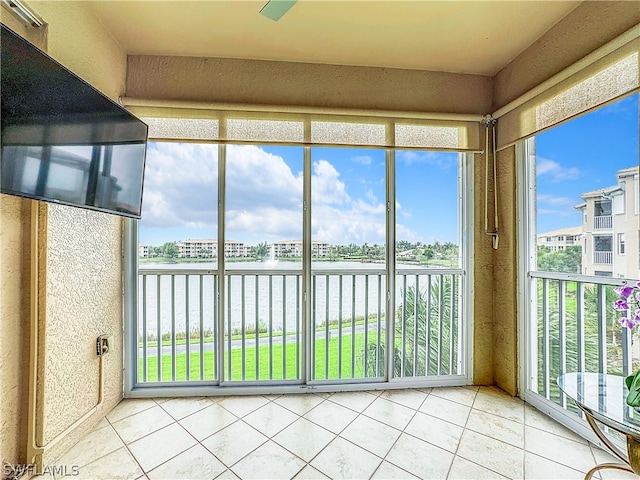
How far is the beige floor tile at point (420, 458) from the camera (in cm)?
149

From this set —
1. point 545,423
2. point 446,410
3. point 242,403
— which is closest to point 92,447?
point 242,403

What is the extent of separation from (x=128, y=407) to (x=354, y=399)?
1.59m

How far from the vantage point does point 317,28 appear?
1896 mm

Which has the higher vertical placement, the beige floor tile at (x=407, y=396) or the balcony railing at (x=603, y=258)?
the balcony railing at (x=603, y=258)

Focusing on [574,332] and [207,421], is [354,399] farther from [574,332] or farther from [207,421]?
[574,332]

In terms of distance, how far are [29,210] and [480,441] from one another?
2676 mm

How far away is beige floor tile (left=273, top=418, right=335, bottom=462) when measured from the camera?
64.4 inches

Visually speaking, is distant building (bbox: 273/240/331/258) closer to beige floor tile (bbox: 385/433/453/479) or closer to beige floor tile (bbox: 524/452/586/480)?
beige floor tile (bbox: 385/433/453/479)

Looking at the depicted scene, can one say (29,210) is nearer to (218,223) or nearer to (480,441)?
(218,223)

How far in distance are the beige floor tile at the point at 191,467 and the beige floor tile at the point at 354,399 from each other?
2.96 ft

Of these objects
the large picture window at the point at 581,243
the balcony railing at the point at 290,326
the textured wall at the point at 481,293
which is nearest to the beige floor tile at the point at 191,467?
the balcony railing at the point at 290,326

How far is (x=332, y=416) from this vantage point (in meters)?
1.98

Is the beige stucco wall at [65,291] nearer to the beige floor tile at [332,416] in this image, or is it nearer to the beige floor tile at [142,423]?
the beige floor tile at [142,423]

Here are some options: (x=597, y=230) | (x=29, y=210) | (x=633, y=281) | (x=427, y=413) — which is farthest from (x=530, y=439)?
(x=29, y=210)
